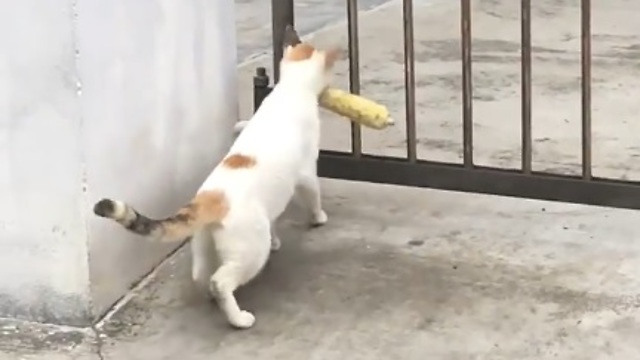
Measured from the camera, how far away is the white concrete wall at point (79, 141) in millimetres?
A: 2463

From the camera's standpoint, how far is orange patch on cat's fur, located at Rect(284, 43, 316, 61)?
2932 mm

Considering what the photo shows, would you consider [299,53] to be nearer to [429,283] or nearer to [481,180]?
[481,180]

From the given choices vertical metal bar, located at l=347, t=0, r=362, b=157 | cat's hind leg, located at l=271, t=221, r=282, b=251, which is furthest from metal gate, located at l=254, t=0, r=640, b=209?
cat's hind leg, located at l=271, t=221, r=282, b=251

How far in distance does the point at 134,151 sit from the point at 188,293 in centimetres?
34

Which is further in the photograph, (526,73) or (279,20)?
(279,20)

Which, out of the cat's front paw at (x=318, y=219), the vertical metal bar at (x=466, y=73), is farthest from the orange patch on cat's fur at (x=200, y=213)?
the vertical metal bar at (x=466, y=73)

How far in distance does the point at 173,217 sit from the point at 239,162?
0.74 ft

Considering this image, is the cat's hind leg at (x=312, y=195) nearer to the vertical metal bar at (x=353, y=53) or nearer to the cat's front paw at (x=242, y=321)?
the vertical metal bar at (x=353, y=53)

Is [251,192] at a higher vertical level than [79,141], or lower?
lower

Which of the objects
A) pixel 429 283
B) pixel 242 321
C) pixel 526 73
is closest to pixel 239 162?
pixel 242 321

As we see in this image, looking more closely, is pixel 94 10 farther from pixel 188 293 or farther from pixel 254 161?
pixel 188 293

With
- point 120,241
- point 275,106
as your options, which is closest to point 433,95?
point 275,106

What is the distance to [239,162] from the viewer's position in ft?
8.64

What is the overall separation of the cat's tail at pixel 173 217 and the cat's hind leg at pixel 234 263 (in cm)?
5
